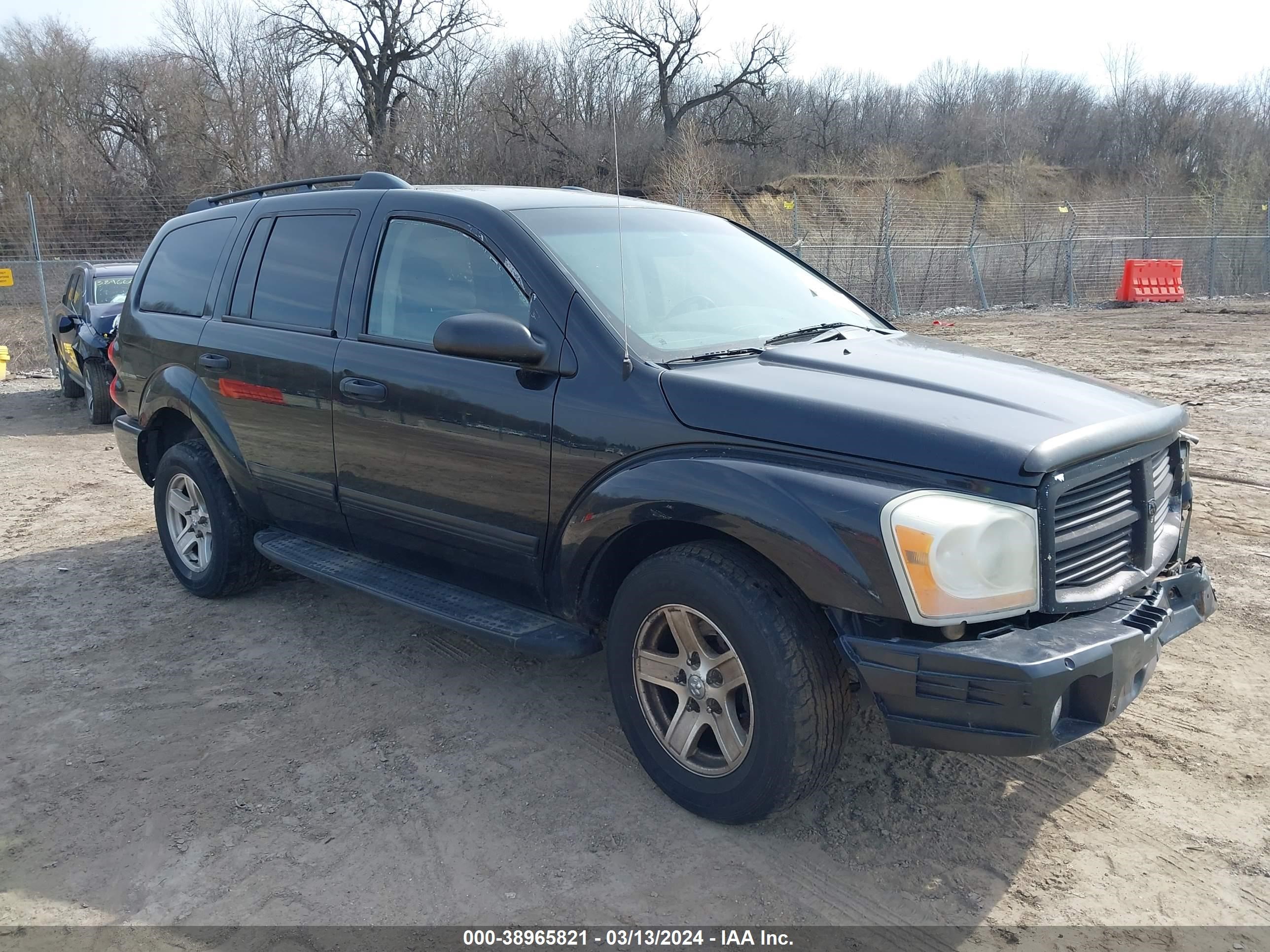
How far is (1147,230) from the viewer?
2489cm

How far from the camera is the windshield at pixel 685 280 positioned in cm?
350

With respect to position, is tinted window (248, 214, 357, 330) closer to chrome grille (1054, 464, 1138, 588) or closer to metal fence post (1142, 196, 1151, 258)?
chrome grille (1054, 464, 1138, 588)

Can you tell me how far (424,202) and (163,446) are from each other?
8.58 ft

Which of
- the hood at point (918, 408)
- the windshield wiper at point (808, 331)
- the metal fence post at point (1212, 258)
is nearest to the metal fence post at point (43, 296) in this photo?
the windshield wiper at point (808, 331)

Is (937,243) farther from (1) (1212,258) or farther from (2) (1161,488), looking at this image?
(2) (1161,488)

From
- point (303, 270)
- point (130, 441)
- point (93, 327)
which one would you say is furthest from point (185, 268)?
point (93, 327)

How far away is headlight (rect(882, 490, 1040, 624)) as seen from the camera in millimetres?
2557

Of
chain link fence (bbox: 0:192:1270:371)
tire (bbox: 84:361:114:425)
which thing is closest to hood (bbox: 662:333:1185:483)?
tire (bbox: 84:361:114:425)

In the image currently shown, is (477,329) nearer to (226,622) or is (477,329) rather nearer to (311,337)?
(311,337)

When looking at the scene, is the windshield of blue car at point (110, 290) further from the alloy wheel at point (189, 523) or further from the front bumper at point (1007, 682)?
the front bumper at point (1007, 682)

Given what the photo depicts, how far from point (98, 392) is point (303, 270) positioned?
24.4 ft

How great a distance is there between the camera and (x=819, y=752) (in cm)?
283

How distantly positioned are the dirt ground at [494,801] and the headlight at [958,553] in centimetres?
86

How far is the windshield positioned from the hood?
0.23 meters
